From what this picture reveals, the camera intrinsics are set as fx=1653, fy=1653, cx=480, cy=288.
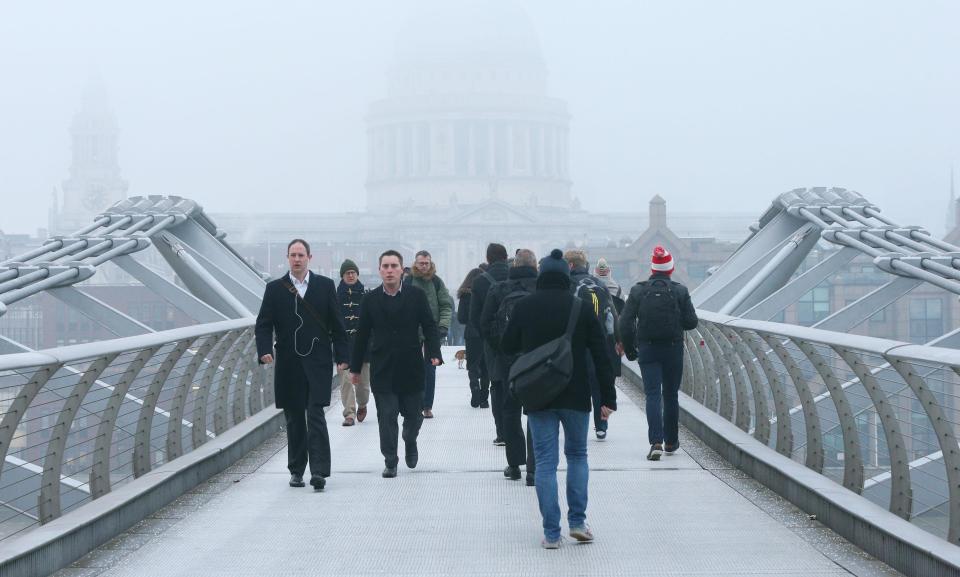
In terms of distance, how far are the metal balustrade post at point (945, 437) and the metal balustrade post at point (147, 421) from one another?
4530 mm

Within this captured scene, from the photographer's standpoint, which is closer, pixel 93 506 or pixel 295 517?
pixel 93 506

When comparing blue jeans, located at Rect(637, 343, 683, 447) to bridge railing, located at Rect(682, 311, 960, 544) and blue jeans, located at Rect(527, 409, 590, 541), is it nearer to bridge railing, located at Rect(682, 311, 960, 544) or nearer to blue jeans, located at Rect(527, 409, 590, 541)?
bridge railing, located at Rect(682, 311, 960, 544)

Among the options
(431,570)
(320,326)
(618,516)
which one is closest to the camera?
(431,570)

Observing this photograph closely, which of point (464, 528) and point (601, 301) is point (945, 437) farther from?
point (601, 301)

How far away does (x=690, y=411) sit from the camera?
14422mm

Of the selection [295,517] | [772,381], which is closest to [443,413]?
[772,381]

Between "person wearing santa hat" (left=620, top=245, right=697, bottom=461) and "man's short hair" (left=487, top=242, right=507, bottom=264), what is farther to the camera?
"man's short hair" (left=487, top=242, right=507, bottom=264)

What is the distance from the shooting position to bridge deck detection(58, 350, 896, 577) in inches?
308

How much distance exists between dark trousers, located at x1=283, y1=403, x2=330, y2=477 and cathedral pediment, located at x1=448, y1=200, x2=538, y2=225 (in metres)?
143

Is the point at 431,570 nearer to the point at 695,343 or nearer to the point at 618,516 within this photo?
the point at 618,516

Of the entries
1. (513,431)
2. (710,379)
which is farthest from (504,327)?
(710,379)

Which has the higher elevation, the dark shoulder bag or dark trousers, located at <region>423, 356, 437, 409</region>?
the dark shoulder bag

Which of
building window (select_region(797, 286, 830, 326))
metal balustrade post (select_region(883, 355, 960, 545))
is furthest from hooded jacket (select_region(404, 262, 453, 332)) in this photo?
building window (select_region(797, 286, 830, 326))

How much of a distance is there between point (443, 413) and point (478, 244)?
13784 centimetres
